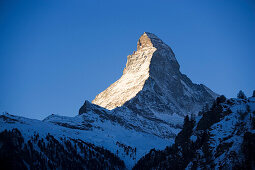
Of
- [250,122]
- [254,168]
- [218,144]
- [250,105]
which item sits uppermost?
[250,105]

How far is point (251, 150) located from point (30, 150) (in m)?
131

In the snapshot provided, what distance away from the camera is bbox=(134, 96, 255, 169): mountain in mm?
105812

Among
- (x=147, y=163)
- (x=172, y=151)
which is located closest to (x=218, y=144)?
(x=172, y=151)

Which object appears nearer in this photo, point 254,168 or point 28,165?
point 254,168

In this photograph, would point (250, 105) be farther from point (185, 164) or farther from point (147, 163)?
point (147, 163)

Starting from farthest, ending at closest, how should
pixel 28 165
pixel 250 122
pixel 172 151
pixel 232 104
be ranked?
pixel 28 165, pixel 172 151, pixel 232 104, pixel 250 122

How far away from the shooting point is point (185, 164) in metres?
130

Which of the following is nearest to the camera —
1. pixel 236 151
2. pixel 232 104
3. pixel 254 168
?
pixel 254 168

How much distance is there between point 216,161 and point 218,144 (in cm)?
782

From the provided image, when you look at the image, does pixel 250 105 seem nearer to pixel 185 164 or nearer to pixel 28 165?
pixel 185 164

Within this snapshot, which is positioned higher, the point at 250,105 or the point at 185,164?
the point at 250,105

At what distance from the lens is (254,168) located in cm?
9919

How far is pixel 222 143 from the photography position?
11569 cm

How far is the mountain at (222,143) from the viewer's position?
10581 centimetres
